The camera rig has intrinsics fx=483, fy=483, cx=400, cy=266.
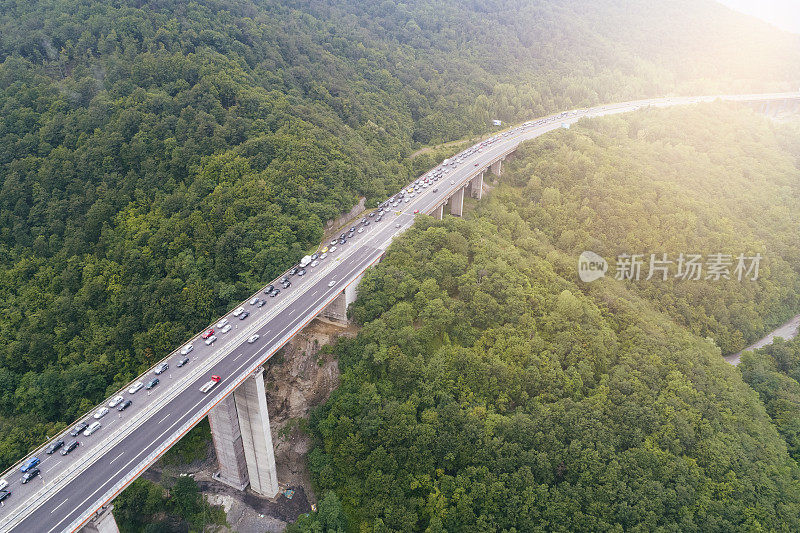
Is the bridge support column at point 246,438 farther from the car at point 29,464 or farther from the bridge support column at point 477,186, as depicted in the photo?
the bridge support column at point 477,186

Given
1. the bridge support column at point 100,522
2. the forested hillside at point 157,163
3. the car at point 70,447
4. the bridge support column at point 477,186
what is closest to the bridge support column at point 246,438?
the car at point 70,447

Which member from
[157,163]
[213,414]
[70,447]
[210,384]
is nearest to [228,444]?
[213,414]

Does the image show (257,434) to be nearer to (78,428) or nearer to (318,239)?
(78,428)

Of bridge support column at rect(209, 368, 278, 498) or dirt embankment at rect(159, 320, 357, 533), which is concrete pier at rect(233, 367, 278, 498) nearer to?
bridge support column at rect(209, 368, 278, 498)

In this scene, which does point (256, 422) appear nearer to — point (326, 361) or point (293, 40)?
point (326, 361)

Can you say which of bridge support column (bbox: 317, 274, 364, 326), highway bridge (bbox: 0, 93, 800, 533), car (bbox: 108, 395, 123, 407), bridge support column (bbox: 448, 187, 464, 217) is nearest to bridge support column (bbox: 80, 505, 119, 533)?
highway bridge (bbox: 0, 93, 800, 533)
